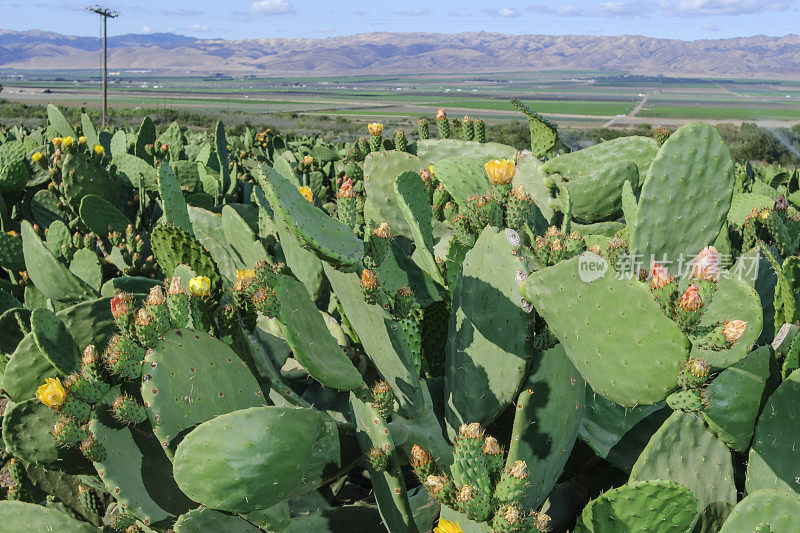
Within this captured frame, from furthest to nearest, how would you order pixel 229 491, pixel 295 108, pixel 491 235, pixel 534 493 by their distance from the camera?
pixel 295 108 < pixel 491 235 < pixel 534 493 < pixel 229 491

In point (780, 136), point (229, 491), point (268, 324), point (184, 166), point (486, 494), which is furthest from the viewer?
point (780, 136)

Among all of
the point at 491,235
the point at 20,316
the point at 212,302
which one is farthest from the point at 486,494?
the point at 20,316

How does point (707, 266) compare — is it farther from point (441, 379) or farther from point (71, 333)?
point (71, 333)

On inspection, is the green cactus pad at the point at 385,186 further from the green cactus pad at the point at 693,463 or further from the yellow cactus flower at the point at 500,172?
the green cactus pad at the point at 693,463

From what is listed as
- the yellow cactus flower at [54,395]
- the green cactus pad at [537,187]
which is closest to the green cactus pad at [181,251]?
the yellow cactus flower at [54,395]

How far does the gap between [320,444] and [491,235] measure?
756 mm

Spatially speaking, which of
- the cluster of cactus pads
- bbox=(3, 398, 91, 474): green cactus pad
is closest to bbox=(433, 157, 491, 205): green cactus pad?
the cluster of cactus pads

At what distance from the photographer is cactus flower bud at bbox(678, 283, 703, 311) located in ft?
4.28

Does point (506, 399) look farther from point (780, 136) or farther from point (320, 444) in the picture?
point (780, 136)

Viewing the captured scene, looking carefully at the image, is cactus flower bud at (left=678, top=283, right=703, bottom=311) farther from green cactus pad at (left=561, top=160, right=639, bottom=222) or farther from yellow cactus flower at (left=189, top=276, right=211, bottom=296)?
green cactus pad at (left=561, top=160, right=639, bottom=222)

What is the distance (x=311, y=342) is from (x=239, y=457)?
404mm

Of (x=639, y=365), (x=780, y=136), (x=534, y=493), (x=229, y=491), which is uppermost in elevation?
(x=780, y=136)

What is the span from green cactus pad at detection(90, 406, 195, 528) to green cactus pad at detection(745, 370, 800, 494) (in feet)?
5.24

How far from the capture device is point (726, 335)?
1.31 meters
